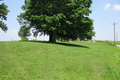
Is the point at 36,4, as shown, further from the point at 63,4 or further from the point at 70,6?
the point at 70,6

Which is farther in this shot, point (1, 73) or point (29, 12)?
point (29, 12)

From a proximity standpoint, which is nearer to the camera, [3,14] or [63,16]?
[63,16]

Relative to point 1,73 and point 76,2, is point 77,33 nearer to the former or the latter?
point 76,2

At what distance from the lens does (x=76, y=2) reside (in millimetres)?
25078

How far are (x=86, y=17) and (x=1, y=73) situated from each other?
22278 mm

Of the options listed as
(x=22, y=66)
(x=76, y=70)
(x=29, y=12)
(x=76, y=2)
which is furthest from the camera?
(x=29, y=12)

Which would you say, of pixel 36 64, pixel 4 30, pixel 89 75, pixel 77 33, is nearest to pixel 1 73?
pixel 36 64

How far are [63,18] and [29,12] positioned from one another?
8.60 metres

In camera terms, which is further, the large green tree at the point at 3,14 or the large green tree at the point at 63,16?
the large green tree at the point at 3,14

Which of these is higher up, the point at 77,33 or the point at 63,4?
the point at 63,4

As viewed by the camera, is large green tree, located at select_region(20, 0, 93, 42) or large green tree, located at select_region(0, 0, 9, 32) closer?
large green tree, located at select_region(20, 0, 93, 42)

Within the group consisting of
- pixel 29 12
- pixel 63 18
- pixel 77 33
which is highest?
pixel 29 12

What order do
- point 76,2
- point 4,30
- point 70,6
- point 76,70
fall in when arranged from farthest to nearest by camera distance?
point 4,30 → point 76,2 → point 70,6 → point 76,70

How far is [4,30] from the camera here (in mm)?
41844
